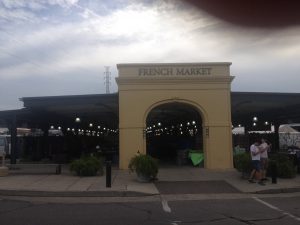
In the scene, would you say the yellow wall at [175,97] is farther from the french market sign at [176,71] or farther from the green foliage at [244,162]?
the green foliage at [244,162]

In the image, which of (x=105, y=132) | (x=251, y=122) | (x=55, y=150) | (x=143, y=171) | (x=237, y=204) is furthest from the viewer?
(x=105, y=132)

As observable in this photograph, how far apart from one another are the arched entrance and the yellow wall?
91 cm

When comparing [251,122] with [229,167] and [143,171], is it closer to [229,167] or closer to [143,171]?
[229,167]

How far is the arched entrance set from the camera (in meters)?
28.5

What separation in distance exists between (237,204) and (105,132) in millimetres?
53002

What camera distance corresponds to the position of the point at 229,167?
24.9m

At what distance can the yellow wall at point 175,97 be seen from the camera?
81.6ft

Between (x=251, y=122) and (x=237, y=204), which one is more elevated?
(x=251, y=122)

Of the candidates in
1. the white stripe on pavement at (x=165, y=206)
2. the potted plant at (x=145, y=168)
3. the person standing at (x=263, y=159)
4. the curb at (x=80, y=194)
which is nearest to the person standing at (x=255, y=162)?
the person standing at (x=263, y=159)

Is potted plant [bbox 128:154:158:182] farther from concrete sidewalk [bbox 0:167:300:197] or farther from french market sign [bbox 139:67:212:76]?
french market sign [bbox 139:67:212:76]

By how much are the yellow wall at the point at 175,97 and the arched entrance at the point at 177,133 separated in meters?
0.91

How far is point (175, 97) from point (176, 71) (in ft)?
4.26

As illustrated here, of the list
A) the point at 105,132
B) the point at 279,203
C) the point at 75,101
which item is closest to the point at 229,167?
the point at 75,101

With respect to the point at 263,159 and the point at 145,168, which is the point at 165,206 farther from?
the point at 263,159
